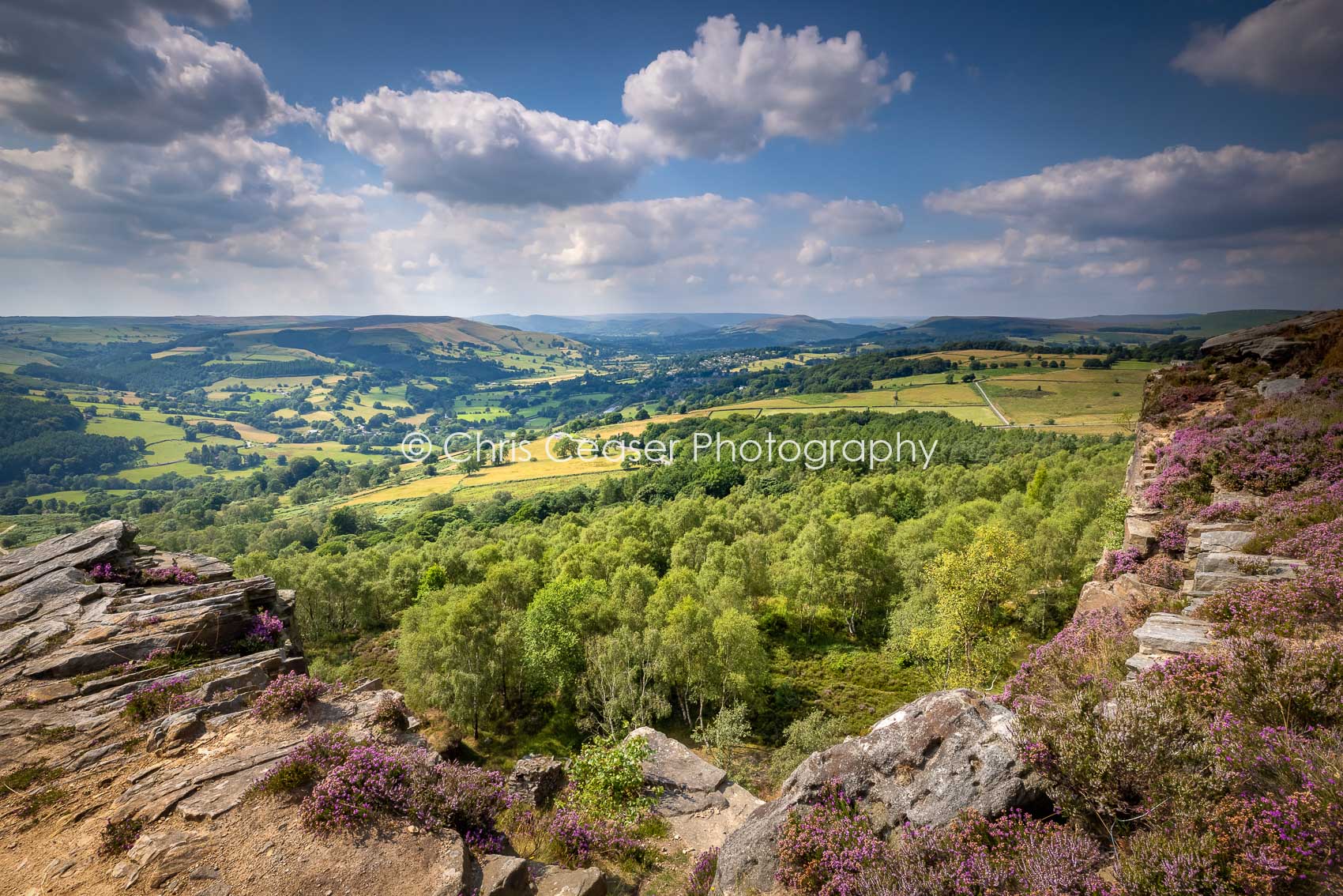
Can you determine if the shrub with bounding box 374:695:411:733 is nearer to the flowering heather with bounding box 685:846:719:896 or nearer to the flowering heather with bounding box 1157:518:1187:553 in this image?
the flowering heather with bounding box 685:846:719:896

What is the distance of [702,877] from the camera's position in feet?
36.9

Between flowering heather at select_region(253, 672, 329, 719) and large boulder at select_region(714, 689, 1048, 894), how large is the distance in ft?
38.0

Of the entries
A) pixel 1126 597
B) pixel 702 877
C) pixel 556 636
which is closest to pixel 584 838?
pixel 702 877

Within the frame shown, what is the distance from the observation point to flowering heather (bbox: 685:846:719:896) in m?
10.9

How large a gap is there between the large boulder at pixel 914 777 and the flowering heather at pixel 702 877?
3.03 feet

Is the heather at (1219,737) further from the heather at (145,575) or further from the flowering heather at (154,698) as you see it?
the heather at (145,575)

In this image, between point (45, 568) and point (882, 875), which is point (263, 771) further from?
point (45, 568)

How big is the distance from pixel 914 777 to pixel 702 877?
17.2 feet

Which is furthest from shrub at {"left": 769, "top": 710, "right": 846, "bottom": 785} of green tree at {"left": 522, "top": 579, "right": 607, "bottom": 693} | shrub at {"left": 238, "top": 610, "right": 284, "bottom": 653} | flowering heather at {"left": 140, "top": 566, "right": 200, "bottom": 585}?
flowering heather at {"left": 140, "top": 566, "right": 200, "bottom": 585}

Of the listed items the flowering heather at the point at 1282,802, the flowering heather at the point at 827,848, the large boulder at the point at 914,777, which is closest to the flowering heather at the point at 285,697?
the large boulder at the point at 914,777

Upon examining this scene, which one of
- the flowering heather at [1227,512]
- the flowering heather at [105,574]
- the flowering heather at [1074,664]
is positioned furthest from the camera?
the flowering heather at [105,574]

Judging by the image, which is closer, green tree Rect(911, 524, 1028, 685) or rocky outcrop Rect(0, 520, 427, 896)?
rocky outcrop Rect(0, 520, 427, 896)

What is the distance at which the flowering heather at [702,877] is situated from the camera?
35.8 ft

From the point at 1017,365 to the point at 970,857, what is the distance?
20193cm
